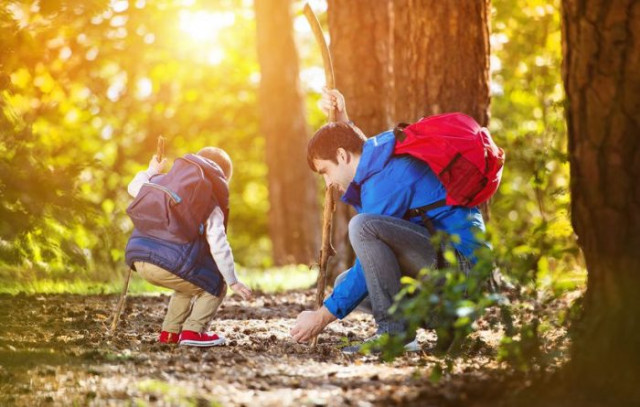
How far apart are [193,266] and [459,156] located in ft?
→ 5.78

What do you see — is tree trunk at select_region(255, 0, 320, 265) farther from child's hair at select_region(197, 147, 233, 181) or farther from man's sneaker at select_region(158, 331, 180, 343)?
man's sneaker at select_region(158, 331, 180, 343)

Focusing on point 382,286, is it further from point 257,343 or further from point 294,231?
point 294,231

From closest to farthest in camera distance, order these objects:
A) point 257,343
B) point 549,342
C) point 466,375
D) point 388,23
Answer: point 466,375, point 549,342, point 257,343, point 388,23

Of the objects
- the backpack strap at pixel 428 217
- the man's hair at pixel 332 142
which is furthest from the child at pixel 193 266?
the backpack strap at pixel 428 217

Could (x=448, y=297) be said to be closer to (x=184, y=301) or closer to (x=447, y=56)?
(x=184, y=301)

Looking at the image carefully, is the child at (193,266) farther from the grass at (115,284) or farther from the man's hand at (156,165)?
the grass at (115,284)

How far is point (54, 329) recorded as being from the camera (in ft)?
19.6

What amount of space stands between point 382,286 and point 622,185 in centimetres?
166

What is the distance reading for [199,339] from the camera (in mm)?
5543

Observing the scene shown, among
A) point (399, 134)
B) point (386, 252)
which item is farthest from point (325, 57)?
point (386, 252)

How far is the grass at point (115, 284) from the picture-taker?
7938mm

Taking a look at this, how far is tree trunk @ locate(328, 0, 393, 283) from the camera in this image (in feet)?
28.6

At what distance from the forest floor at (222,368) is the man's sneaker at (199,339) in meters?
0.08

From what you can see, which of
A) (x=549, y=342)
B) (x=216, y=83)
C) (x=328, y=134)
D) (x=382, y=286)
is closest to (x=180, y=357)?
(x=382, y=286)
